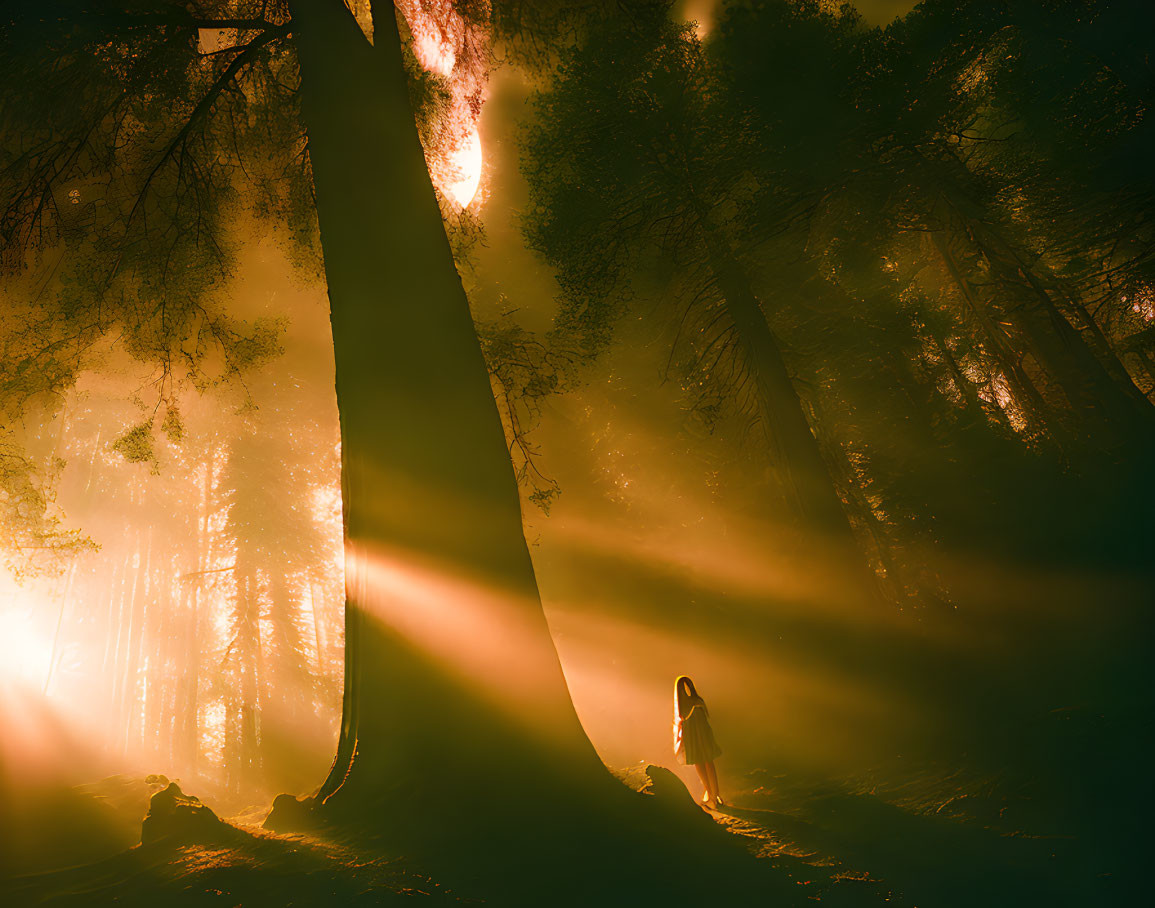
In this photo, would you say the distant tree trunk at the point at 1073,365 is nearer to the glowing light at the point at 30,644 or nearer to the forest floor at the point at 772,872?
the forest floor at the point at 772,872

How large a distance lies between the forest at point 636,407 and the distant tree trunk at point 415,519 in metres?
0.03

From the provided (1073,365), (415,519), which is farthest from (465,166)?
(1073,365)

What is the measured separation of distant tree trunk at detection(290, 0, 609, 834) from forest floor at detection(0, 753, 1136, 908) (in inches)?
16.7

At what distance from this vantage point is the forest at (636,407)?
3.29 meters

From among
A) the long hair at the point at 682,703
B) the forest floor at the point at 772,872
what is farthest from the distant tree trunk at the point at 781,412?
the forest floor at the point at 772,872

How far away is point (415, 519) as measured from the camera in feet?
11.7

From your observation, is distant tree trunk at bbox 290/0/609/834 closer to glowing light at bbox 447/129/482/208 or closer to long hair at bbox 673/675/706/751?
glowing light at bbox 447/129/482/208

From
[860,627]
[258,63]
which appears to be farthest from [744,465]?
[258,63]

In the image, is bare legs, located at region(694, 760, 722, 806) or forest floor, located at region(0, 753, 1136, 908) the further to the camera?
bare legs, located at region(694, 760, 722, 806)

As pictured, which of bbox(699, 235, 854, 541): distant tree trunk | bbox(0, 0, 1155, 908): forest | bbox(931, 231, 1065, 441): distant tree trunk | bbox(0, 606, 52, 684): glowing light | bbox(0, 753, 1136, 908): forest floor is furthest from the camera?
bbox(0, 606, 52, 684): glowing light

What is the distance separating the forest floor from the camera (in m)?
2.65

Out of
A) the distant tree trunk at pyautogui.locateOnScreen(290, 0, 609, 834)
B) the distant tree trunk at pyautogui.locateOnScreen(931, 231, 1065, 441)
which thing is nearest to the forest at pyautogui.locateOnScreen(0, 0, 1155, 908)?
the distant tree trunk at pyautogui.locateOnScreen(290, 0, 609, 834)

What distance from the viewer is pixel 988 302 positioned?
10.1 m

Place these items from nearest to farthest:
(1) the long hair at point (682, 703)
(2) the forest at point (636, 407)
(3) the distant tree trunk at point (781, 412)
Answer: (2) the forest at point (636, 407) → (1) the long hair at point (682, 703) → (3) the distant tree trunk at point (781, 412)
